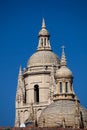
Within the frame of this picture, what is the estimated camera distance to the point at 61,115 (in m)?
89.1

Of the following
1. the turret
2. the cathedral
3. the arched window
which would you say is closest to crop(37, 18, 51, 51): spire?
the cathedral

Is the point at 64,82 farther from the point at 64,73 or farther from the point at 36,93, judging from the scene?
the point at 36,93

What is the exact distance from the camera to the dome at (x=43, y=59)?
111062mm

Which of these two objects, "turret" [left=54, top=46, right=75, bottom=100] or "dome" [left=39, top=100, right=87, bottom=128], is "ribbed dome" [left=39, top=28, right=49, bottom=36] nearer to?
"turret" [left=54, top=46, right=75, bottom=100]

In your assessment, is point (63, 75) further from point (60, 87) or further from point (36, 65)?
point (36, 65)

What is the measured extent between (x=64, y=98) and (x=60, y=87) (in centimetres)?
267

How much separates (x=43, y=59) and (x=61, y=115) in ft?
76.7

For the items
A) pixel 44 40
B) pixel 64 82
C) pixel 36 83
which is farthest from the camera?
pixel 44 40

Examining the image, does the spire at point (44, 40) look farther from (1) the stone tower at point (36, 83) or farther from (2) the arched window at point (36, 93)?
(2) the arched window at point (36, 93)

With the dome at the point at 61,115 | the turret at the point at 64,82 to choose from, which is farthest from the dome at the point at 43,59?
the dome at the point at 61,115

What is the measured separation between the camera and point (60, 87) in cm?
9594

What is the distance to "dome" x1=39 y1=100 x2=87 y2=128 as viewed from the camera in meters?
88.7

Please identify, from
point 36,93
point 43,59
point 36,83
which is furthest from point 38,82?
point 43,59

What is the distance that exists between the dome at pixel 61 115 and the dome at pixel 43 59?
1998cm
